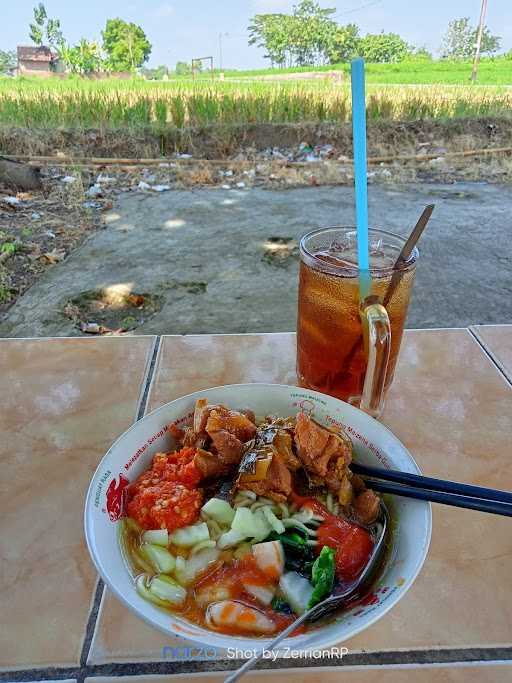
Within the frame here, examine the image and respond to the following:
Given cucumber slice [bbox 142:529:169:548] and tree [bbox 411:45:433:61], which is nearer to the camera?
cucumber slice [bbox 142:529:169:548]

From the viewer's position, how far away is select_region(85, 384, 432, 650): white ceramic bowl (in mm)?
420

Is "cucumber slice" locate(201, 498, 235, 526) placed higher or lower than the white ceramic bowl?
lower

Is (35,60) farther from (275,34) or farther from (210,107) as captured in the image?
(210,107)

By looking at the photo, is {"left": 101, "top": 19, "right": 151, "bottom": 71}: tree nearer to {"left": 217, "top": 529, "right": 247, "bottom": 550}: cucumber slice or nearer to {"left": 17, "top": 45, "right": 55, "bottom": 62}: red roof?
{"left": 17, "top": 45, "right": 55, "bottom": 62}: red roof

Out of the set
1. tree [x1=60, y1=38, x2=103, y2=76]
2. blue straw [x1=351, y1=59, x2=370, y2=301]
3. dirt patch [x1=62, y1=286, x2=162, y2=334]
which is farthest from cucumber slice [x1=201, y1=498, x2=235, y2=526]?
tree [x1=60, y1=38, x2=103, y2=76]

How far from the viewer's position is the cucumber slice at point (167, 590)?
0.48 meters

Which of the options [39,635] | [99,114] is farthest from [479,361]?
[99,114]

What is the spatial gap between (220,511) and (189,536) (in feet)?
0.14

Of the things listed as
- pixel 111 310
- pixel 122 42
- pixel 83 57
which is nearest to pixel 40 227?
pixel 111 310

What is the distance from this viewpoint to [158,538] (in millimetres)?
544

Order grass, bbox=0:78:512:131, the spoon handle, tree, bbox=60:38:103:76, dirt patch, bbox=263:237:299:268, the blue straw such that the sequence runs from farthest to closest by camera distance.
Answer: tree, bbox=60:38:103:76
grass, bbox=0:78:512:131
dirt patch, bbox=263:237:299:268
the blue straw
the spoon handle

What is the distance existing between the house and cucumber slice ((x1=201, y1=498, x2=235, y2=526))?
152 ft

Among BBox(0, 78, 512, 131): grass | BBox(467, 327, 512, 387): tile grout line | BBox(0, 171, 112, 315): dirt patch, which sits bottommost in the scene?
BBox(0, 171, 112, 315): dirt patch

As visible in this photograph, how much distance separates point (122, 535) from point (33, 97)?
9194mm
